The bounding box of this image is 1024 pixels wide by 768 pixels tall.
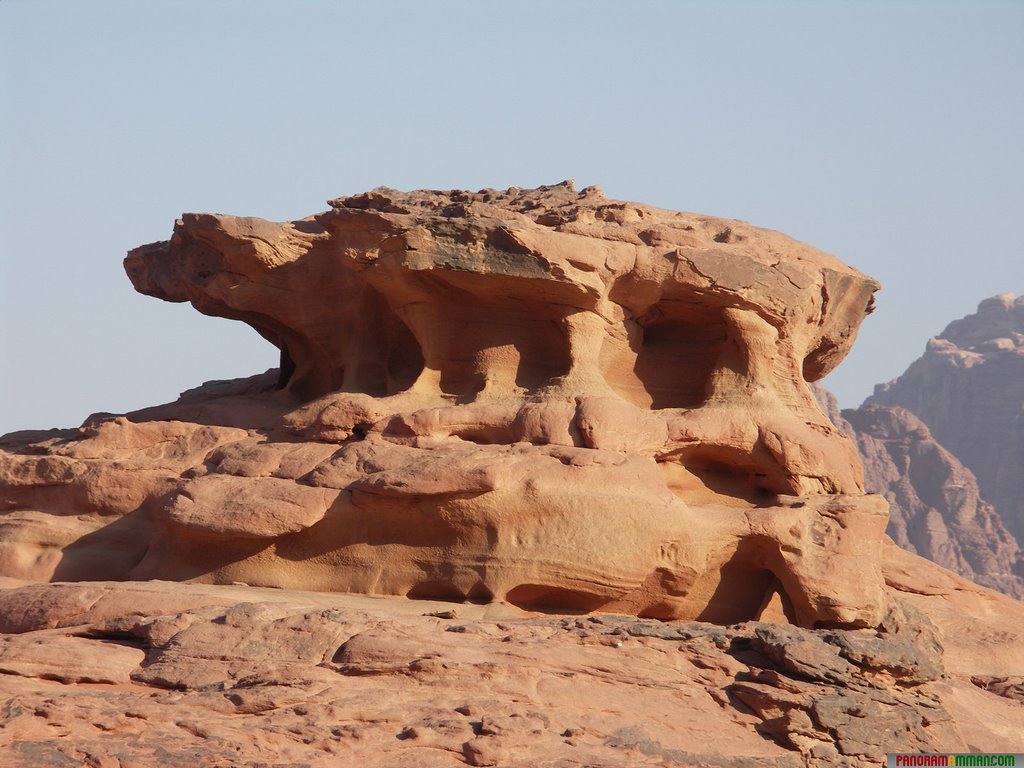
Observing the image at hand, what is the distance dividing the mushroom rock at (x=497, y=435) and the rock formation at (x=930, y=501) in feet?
133

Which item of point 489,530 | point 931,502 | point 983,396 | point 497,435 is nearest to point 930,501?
point 931,502

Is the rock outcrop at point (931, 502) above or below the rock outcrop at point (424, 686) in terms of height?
above

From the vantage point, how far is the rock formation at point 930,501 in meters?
54.8

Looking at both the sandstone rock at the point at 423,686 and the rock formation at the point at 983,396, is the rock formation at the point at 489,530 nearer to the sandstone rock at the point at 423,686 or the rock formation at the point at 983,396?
the sandstone rock at the point at 423,686

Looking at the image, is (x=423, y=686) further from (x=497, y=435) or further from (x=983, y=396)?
(x=983, y=396)

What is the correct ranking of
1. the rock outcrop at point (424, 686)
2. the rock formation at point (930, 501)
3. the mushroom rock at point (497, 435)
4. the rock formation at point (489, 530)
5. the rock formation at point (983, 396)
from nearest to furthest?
the rock outcrop at point (424, 686), the rock formation at point (489, 530), the mushroom rock at point (497, 435), the rock formation at point (930, 501), the rock formation at point (983, 396)

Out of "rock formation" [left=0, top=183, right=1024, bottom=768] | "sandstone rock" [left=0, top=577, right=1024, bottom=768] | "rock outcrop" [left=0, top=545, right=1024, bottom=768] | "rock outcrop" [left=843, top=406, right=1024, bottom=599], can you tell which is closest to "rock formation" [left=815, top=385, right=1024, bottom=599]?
"rock outcrop" [left=843, top=406, right=1024, bottom=599]

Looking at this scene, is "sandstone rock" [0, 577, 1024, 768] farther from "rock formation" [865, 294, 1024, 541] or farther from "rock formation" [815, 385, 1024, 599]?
"rock formation" [865, 294, 1024, 541]

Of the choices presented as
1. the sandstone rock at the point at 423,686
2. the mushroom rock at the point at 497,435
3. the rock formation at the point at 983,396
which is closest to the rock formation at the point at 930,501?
the rock formation at the point at 983,396

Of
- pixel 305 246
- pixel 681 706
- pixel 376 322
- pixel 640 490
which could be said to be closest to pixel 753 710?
pixel 681 706

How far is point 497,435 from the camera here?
1345 cm

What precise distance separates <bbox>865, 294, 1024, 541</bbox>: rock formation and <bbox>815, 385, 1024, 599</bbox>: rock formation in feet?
32.0

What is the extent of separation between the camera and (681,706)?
10562mm

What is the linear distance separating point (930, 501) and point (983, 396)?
53.8 feet
